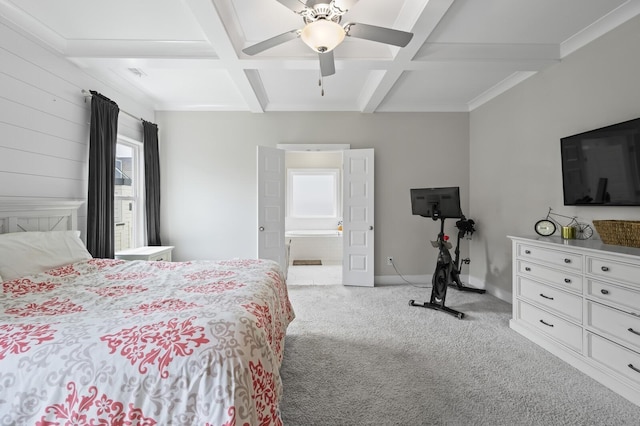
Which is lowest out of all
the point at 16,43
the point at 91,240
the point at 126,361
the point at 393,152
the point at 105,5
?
the point at 126,361

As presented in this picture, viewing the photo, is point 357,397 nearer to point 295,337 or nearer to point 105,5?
point 295,337

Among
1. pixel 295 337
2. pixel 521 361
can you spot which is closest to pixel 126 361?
pixel 295 337

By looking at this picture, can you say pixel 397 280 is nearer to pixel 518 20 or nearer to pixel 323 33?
pixel 518 20

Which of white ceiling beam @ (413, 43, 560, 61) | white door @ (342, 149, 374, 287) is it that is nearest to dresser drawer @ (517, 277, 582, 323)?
white door @ (342, 149, 374, 287)

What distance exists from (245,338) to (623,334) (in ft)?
7.86

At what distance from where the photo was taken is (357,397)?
1774 millimetres

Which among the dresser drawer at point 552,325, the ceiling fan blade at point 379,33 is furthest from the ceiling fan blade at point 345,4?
the dresser drawer at point 552,325

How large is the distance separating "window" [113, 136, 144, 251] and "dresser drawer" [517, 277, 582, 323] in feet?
15.1

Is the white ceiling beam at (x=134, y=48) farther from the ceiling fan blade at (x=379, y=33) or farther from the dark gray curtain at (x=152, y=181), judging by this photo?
the ceiling fan blade at (x=379, y=33)

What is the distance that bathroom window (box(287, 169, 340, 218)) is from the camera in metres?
6.33

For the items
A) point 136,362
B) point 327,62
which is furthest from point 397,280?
point 136,362

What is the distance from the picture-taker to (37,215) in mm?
2260

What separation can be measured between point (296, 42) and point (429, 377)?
10.1 ft

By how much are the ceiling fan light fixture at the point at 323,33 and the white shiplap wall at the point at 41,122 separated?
2.32m
